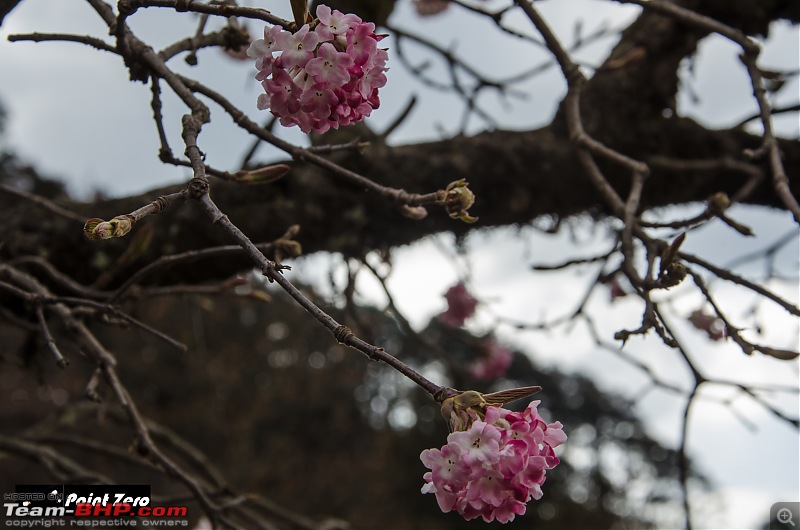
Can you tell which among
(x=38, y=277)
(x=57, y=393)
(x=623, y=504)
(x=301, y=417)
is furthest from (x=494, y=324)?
(x=623, y=504)

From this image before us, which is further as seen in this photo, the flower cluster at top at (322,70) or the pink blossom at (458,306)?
the pink blossom at (458,306)

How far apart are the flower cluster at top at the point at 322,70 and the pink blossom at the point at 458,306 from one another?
1.87 metres

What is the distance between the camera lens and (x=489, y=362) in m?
3.12

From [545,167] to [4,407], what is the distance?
963cm

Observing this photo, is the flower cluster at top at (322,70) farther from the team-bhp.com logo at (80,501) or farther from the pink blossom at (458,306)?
the pink blossom at (458,306)

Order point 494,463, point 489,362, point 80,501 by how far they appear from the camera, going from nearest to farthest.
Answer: point 494,463
point 80,501
point 489,362

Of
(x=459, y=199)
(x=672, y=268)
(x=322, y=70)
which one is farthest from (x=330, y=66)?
(x=672, y=268)

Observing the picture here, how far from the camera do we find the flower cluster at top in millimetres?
870

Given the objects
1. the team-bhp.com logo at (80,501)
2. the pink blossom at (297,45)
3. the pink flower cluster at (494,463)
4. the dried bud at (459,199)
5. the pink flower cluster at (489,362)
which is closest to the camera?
the pink flower cluster at (494,463)

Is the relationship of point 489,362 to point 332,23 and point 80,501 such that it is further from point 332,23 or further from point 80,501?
point 332,23

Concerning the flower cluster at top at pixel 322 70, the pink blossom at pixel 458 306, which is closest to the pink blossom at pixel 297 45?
the flower cluster at top at pixel 322 70

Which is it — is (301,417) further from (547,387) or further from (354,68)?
(354,68)

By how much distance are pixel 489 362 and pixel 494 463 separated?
2.41 metres

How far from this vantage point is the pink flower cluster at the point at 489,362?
3098mm
